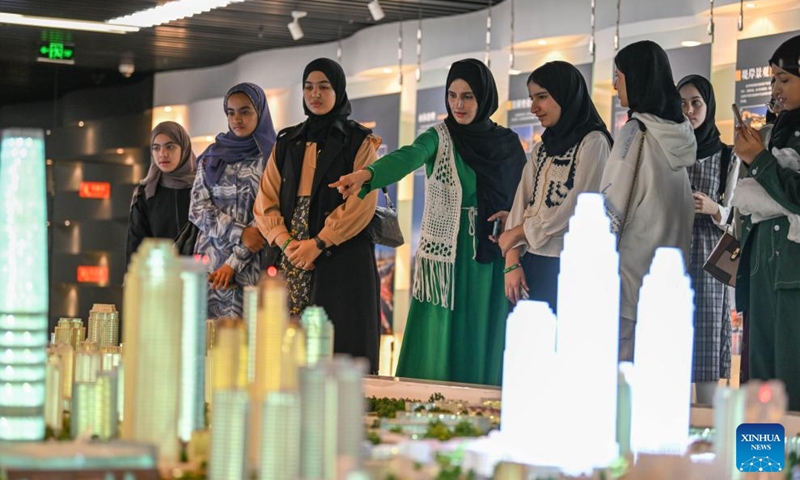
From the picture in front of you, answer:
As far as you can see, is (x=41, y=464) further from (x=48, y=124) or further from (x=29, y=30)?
(x=48, y=124)

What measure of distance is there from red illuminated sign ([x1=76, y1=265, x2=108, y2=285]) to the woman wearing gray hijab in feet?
23.8

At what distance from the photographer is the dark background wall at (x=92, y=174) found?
509 inches

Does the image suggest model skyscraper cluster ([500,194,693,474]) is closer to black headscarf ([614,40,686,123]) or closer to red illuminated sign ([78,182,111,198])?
black headscarf ([614,40,686,123])

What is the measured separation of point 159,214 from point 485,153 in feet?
5.57

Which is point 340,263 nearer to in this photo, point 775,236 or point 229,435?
point 775,236

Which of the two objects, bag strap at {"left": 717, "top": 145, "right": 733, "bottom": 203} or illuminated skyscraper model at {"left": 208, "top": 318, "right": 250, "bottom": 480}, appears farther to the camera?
bag strap at {"left": 717, "top": 145, "right": 733, "bottom": 203}

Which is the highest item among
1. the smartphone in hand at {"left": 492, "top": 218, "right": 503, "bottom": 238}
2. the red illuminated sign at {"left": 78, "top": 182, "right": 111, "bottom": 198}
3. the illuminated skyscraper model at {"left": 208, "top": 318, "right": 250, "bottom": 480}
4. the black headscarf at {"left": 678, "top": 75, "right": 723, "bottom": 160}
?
the red illuminated sign at {"left": 78, "top": 182, "right": 111, "bottom": 198}

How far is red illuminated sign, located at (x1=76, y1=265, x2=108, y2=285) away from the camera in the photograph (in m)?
13.0

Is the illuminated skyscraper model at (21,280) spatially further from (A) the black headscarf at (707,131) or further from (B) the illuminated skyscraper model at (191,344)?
(A) the black headscarf at (707,131)

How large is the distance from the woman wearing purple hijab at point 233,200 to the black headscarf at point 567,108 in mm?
1284

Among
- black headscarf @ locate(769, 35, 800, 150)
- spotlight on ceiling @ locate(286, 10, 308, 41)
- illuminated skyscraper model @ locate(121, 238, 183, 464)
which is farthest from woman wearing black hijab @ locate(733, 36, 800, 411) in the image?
spotlight on ceiling @ locate(286, 10, 308, 41)

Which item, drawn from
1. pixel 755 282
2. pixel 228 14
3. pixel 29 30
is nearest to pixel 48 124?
pixel 29 30

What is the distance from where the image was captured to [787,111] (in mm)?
3906

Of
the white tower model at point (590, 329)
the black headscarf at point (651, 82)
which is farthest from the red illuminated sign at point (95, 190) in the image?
the white tower model at point (590, 329)
